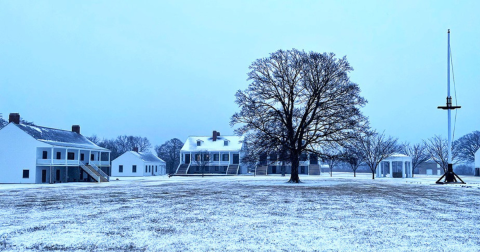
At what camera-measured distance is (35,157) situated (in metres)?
47.8

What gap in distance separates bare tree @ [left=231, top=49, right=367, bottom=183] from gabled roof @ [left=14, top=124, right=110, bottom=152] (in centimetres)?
2473

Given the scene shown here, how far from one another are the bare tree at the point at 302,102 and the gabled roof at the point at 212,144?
4503cm

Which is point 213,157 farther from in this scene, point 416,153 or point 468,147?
point 468,147

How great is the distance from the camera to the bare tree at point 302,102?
38.6 meters

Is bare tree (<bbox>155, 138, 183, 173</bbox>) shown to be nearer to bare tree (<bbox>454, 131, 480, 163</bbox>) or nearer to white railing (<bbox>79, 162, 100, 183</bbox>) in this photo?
white railing (<bbox>79, 162, 100, 183</bbox>)

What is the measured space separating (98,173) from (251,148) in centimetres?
2233

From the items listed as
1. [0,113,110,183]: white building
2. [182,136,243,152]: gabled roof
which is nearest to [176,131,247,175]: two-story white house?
[182,136,243,152]: gabled roof

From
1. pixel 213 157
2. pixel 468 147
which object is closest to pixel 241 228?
pixel 213 157

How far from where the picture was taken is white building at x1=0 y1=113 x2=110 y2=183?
4778 centimetres

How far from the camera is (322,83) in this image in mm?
38812

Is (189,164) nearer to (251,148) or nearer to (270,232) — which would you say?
(251,148)

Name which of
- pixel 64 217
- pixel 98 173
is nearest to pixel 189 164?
pixel 98 173

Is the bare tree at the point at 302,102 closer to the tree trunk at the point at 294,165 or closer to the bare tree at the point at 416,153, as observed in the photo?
the tree trunk at the point at 294,165

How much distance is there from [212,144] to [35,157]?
43.6m
